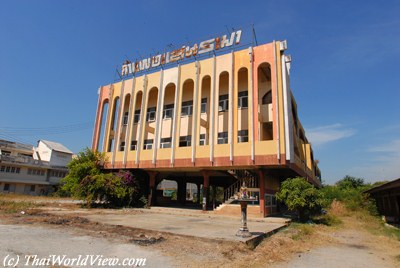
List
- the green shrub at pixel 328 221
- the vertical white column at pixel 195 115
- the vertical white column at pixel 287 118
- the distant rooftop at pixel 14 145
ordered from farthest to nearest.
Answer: the distant rooftop at pixel 14 145 < the vertical white column at pixel 195 115 < the green shrub at pixel 328 221 < the vertical white column at pixel 287 118

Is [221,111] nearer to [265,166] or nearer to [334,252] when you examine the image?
[265,166]

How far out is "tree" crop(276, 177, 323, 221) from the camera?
52.5ft

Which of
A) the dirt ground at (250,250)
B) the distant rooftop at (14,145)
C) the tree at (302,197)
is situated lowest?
the dirt ground at (250,250)

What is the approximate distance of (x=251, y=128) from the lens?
18.6 meters

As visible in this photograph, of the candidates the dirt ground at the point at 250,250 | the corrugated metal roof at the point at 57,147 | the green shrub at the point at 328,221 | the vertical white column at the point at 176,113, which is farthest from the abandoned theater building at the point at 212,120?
the corrugated metal roof at the point at 57,147

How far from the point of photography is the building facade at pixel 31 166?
44781mm

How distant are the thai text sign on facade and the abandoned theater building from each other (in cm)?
9

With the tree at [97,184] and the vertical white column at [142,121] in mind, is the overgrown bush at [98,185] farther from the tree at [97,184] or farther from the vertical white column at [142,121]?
the vertical white column at [142,121]

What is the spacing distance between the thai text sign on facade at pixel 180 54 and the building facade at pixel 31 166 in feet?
104

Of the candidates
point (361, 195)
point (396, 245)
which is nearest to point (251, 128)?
point (396, 245)

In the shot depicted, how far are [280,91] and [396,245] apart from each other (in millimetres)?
11124

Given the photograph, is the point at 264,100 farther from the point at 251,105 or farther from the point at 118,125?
the point at 118,125

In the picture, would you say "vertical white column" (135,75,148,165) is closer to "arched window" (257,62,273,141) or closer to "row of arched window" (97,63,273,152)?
"row of arched window" (97,63,273,152)

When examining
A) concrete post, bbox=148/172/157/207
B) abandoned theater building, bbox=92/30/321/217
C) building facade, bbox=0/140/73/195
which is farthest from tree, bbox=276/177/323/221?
building facade, bbox=0/140/73/195
